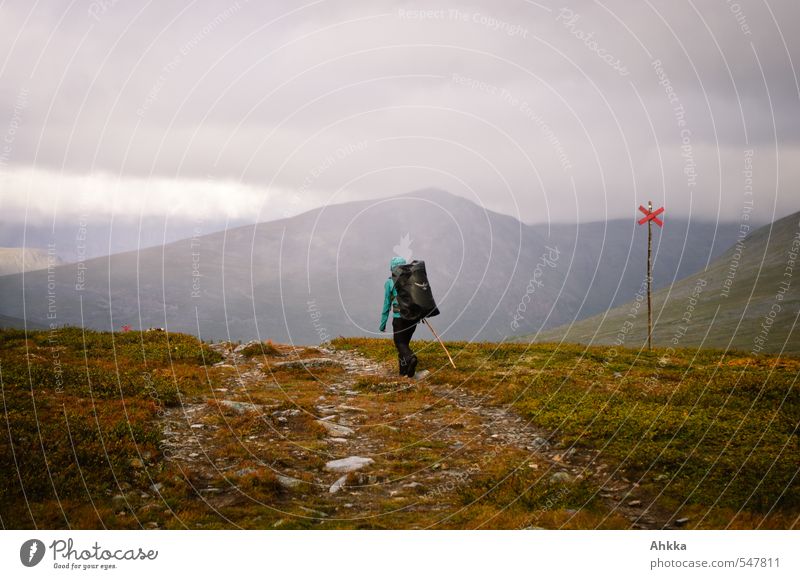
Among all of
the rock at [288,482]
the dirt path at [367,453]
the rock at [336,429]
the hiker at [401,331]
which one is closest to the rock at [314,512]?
the dirt path at [367,453]

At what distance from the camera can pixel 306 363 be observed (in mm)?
22156

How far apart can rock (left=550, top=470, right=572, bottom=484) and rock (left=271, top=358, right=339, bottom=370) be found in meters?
12.7

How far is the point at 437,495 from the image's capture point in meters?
10.4

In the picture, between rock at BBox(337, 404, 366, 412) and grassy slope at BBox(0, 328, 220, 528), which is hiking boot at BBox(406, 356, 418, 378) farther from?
grassy slope at BBox(0, 328, 220, 528)

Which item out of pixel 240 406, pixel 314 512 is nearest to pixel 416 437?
pixel 314 512

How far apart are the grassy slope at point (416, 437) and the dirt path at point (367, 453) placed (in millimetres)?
87

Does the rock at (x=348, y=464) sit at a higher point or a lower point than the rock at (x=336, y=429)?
lower

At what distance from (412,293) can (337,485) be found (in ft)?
30.9

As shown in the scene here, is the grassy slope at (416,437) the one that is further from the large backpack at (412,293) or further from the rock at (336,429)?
the large backpack at (412,293)

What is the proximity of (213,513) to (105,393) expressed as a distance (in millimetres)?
7764

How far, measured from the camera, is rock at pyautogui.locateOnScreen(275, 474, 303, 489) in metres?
10.8

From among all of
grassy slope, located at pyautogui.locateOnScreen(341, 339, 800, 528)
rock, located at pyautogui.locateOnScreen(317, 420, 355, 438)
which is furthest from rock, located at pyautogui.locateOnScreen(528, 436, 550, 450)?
rock, located at pyautogui.locateOnScreen(317, 420, 355, 438)

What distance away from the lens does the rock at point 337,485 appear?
10.7 m

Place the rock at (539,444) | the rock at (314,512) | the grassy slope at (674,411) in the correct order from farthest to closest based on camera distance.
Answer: the rock at (539,444) → the grassy slope at (674,411) → the rock at (314,512)
